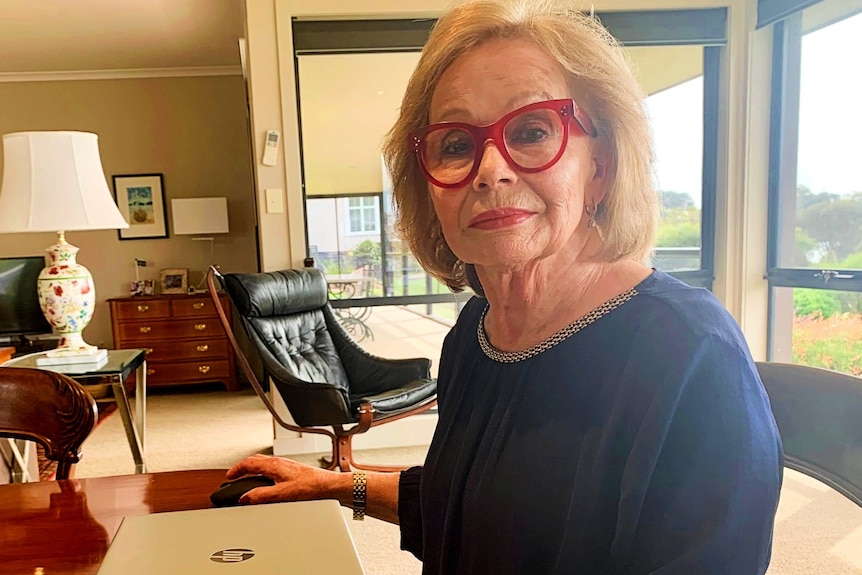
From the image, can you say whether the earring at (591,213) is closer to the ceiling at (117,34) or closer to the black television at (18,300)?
the ceiling at (117,34)

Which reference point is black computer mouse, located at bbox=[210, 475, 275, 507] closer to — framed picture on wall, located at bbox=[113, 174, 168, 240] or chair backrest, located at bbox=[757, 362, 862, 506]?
chair backrest, located at bbox=[757, 362, 862, 506]

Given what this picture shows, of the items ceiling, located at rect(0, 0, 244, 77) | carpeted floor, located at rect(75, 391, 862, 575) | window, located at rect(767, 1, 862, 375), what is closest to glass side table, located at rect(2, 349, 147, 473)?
carpeted floor, located at rect(75, 391, 862, 575)

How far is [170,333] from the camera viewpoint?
4.62 metres

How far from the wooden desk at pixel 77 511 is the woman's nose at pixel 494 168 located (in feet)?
2.02

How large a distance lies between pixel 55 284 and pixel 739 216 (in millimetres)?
3355

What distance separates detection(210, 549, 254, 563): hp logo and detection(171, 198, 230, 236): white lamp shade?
4.50 m

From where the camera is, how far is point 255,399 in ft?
14.9

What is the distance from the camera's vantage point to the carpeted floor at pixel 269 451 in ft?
6.97

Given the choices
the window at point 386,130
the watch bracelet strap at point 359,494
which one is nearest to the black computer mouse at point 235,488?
the watch bracelet strap at point 359,494

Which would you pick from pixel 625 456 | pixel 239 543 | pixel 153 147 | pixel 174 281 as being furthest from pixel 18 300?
pixel 625 456

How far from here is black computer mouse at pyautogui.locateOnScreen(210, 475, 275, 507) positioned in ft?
2.86

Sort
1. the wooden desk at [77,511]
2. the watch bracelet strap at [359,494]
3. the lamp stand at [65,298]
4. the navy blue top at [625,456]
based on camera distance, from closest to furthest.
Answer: the navy blue top at [625,456]
the wooden desk at [77,511]
the watch bracelet strap at [359,494]
the lamp stand at [65,298]

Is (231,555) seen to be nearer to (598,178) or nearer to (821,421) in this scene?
(598,178)

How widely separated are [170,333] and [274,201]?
1999 millimetres
